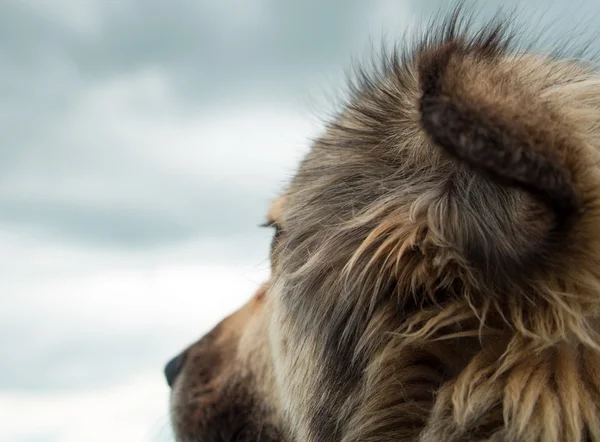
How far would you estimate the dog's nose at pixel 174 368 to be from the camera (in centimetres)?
335

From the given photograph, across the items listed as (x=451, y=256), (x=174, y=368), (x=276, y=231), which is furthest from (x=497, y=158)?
(x=174, y=368)

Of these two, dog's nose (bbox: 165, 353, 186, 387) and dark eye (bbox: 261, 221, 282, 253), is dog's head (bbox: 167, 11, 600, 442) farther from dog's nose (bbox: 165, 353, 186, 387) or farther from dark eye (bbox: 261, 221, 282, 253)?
dog's nose (bbox: 165, 353, 186, 387)

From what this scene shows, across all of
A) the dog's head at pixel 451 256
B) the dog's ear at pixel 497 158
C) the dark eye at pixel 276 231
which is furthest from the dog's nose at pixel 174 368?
the dog's ear at pixel 497 158

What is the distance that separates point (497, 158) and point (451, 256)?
46cm

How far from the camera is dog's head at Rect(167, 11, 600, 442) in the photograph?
1.30m

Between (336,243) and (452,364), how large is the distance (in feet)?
1.36

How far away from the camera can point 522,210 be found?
4.46 ft

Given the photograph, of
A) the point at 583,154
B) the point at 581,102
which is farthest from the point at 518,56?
the point at 583,154

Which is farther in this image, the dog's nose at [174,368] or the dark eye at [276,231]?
the dog's nose at [174,368]

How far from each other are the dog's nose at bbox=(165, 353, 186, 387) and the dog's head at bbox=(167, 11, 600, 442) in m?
1.21

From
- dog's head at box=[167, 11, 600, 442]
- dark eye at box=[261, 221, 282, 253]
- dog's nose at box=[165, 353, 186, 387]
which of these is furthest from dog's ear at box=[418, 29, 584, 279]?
dog's nose at box=[165, 353, 186, 387]

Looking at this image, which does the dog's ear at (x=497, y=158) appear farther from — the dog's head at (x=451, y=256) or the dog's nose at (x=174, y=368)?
the dog's nose at (x=174, y=368)

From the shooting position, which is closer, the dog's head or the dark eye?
the dog's head

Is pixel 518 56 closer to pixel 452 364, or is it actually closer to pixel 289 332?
pixel 452 364
